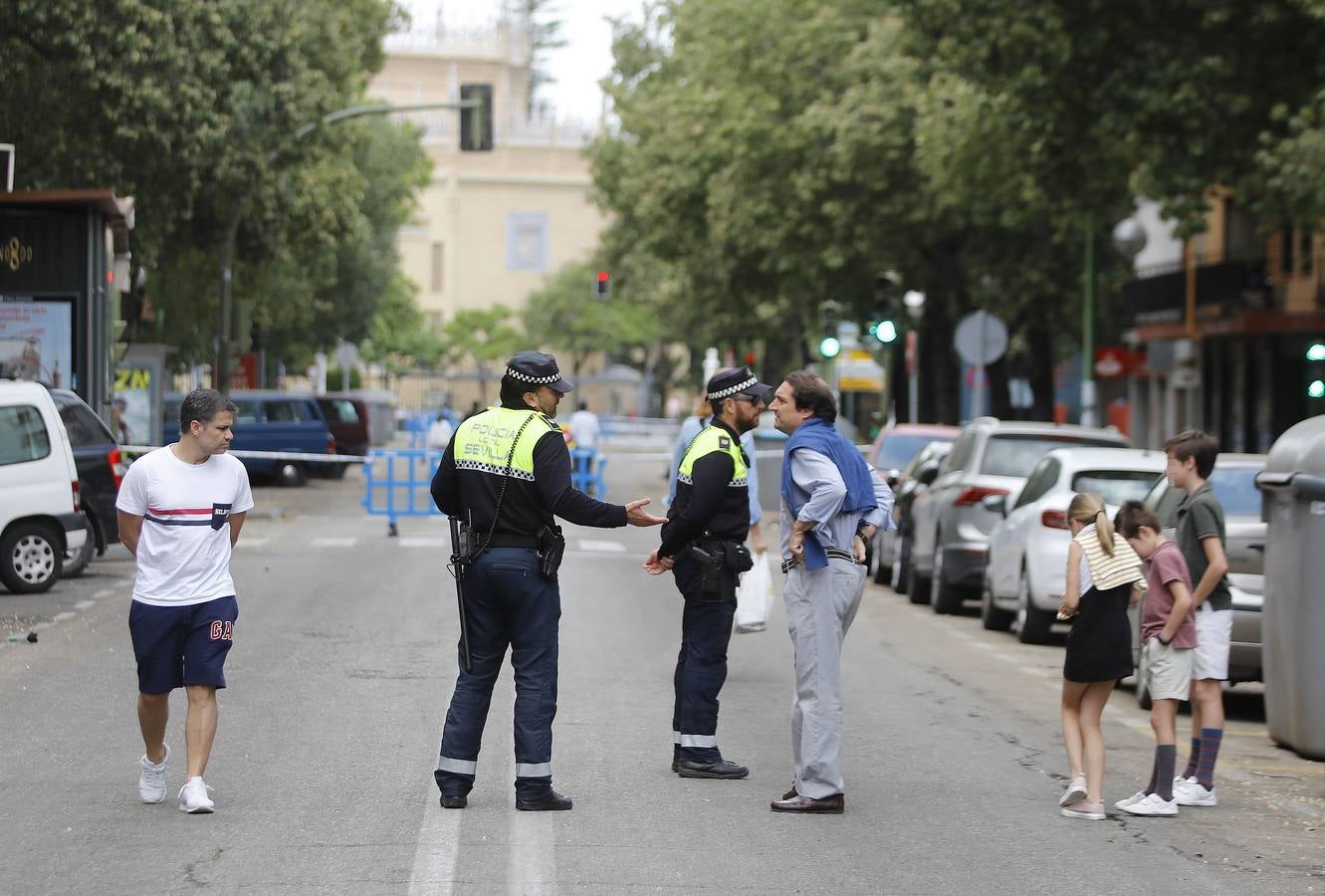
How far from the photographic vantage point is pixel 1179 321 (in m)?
43.5

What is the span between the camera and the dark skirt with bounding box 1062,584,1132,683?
9391mm

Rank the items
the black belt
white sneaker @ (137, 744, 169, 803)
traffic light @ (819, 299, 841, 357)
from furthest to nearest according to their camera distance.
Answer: traffic light @ (819, 299, 841, 357) → white sneaker @ (137, 744, 169, 803) → the black belt

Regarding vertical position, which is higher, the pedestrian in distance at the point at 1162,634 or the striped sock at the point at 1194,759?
the pedestrian in distance at the point at 1162,634

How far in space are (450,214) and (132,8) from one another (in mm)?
83020

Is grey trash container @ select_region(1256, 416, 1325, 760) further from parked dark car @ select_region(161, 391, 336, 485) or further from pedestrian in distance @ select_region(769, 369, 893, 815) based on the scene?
parked dark car @ select_region(161, 391, 336, 485)

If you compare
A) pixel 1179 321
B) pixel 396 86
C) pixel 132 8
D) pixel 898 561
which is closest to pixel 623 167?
pixel 1179 321

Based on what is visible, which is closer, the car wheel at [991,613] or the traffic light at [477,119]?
the car wheel at [991,613]

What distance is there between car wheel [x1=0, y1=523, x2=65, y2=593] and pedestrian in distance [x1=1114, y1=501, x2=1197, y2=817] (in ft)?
38.5

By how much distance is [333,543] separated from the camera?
27.2 m

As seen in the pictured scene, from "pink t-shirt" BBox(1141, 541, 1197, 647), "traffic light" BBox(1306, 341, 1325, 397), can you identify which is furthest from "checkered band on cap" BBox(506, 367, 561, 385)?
"traffic light" BBox(1306, 341, 1325, 397)

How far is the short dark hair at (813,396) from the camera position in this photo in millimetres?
9352

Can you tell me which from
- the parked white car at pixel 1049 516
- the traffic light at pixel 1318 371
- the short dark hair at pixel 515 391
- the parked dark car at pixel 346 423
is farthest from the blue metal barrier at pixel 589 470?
the short dark hair at pixel 515 391

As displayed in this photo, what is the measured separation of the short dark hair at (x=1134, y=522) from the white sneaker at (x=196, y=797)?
4073 mm

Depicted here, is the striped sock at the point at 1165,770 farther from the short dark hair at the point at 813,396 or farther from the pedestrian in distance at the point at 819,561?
the short dark hair at the point at 813,396
